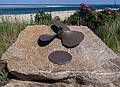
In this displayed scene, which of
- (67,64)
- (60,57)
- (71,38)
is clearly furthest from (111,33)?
(67,64)

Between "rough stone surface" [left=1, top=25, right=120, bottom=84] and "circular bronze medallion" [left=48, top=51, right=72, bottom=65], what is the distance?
78 mm

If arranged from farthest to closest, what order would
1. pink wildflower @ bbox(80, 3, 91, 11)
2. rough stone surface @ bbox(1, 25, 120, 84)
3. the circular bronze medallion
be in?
pink wildflower @ bbox(80, 3, 91, 11), the circular bronze medallion, rough stone surface @ bbox(1, 25, 120, 84)

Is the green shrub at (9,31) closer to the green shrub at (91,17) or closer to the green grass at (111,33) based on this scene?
the green shrub at (91,17)

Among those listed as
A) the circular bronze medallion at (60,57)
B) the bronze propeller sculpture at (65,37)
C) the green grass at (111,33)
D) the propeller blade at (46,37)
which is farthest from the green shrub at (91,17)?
the circular bronze medallion at (60,57)

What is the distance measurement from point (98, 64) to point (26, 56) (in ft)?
5.05

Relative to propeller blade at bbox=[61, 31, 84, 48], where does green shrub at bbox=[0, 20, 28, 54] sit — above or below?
below

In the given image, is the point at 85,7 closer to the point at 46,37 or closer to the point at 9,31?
the point at 9,31

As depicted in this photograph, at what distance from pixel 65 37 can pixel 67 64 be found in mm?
874

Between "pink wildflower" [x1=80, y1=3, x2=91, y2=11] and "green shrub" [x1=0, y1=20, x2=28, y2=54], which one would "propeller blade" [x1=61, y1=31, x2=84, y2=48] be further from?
"pink wildflower" [x1=80, y1=3, x2=91, y2=11]

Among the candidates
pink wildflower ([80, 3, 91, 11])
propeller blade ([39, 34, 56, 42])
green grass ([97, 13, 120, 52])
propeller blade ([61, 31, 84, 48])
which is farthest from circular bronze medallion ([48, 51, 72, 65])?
pink wildflower ([80, 3, 91, 11])

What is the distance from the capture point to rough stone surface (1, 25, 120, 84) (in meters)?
8.29

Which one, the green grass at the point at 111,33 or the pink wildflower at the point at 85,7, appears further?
the pink wildflower at the point at 85,7

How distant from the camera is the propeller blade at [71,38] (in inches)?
353

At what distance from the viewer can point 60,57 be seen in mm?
8672
